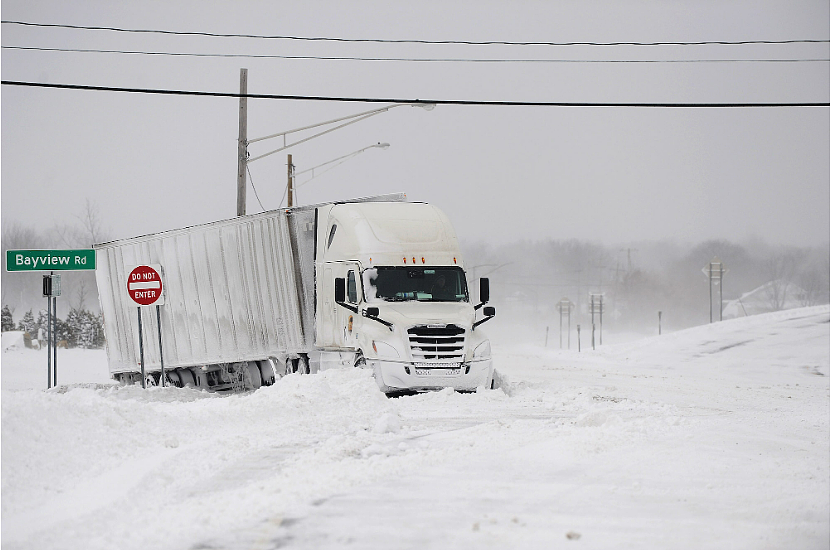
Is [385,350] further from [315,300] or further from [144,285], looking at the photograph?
[144,285]

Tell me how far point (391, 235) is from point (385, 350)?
2.58 meters

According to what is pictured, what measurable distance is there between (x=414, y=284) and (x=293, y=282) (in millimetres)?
2972

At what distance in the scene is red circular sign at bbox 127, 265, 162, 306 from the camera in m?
20.1

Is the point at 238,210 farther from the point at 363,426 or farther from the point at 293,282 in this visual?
the point at 363,426

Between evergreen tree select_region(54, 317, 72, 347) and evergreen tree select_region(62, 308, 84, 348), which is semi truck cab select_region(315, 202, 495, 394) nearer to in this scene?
evergreen tree select_region(62, 308, 84, 348)

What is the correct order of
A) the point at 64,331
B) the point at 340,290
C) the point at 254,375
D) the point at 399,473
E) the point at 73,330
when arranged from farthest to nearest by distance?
the point at 73,330 < the point at 64,331 < the point at 254,375 < the point at 340,290 < the point at 399,473

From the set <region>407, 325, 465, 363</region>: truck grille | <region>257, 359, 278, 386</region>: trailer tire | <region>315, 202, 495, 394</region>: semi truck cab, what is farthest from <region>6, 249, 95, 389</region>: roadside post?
<region>407, 325, 465, 363</region>: truck grille

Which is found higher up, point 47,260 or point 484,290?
point 47,260

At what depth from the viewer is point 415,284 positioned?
1819cm

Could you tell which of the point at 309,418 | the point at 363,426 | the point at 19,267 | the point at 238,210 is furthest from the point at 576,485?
the point at 238,210

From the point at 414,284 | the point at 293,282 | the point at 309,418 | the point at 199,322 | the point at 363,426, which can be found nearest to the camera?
the point at 363,426

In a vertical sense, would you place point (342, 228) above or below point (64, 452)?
above

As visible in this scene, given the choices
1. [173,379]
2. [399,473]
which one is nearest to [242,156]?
[173,379]

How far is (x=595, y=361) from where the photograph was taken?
146 feet
